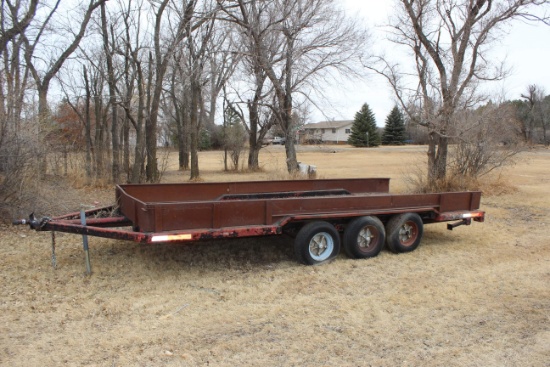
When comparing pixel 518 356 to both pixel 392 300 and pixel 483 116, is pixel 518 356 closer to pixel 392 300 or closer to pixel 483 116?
pixel 392 300

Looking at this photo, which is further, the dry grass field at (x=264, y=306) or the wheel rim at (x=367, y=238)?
the wheel rim at (x=367, y=238)

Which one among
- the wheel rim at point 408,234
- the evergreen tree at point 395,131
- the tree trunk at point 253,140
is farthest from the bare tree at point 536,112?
the wheel rim at point 408,234

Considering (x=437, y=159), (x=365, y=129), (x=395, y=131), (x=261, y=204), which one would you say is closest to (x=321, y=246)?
(x=261, y=204)

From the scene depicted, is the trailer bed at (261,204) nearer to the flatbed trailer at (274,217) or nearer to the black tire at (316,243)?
the flatbed trailer at (274,217)

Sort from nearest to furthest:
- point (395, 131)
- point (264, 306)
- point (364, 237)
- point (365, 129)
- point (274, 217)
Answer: point (264, 306) → point (274, 217) → point (364, 237) → point (365, 129) → point (395, 131)

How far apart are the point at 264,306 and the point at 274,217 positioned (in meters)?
1.31

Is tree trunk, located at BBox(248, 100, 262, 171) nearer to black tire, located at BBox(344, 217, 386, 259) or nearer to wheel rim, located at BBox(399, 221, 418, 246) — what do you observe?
wheel rim, located at BBox(399, 221, 418, 246)

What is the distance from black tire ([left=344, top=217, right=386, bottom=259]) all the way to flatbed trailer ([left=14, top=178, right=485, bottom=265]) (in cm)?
1

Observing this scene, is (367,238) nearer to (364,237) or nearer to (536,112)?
(364,237)

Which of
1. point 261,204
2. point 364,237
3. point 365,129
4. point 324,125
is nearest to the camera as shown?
point 261,204

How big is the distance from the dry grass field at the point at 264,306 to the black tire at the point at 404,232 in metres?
0.14

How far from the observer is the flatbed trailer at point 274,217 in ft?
16.6

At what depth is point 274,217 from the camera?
5.61m

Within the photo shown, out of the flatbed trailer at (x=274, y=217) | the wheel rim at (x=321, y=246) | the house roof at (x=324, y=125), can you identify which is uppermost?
the house roof at (x=324, y=125)
